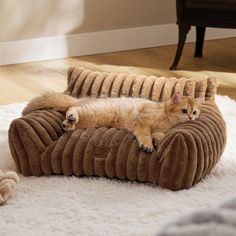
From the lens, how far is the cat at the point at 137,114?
1983 millimetres

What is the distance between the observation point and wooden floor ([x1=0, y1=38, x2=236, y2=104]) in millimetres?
3396

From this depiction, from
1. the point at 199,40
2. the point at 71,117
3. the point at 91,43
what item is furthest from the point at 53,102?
the point at 199,40

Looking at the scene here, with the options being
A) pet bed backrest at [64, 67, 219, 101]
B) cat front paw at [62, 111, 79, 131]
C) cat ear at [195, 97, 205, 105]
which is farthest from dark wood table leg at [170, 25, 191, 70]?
cat front paw at [62, 111, 79, 131]

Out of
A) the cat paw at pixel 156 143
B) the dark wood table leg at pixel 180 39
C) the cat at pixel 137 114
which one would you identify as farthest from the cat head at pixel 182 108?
the dark wood table leg at pixel 180 39

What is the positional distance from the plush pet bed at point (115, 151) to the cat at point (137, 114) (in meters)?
0.04

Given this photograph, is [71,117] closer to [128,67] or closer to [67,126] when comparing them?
[67,126]

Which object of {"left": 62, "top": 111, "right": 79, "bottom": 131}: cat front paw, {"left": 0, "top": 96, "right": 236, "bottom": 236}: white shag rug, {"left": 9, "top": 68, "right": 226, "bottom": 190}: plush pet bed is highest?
{"left": 62, "top": 111, "right": 79, "bottom": 131}: cat front paw

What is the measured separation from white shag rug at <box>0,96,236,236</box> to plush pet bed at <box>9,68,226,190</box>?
4 cm

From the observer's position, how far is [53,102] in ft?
7.20

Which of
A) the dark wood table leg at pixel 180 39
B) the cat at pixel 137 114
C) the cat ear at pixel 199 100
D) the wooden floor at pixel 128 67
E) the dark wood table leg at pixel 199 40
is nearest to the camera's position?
the cat at pixel 137 114

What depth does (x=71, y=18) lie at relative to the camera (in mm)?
4137

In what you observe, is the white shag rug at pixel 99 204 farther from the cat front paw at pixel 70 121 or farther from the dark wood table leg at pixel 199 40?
the dark wood table leg at pixel 199 40

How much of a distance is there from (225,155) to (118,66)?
181 cm

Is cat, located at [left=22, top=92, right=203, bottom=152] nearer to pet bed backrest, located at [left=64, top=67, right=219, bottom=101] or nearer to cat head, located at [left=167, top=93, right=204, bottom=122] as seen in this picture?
cat head, located at [left=167, top=93, right=204, bottom=122]
